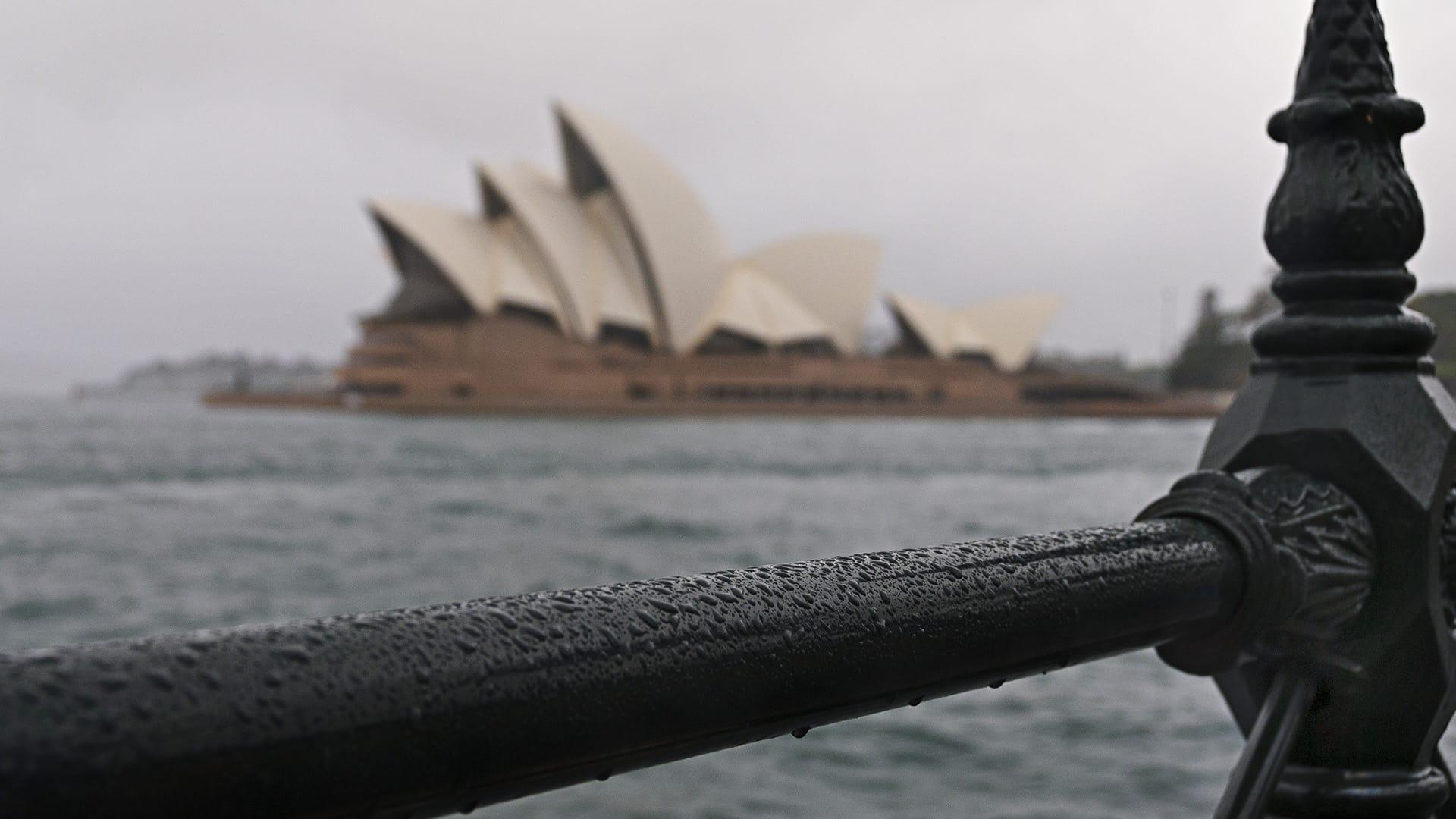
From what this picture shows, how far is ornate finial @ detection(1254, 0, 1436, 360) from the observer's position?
68 centimetres

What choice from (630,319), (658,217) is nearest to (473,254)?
(630,319)

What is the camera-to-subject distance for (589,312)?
30.6 m

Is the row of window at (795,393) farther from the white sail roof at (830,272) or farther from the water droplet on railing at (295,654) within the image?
the water droplet on railing at (295,654)

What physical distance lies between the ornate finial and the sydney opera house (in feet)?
92.0

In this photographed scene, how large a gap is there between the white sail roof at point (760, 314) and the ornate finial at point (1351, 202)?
32.4 m

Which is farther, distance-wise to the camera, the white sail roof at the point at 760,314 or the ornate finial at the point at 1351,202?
the white sail roof at the point at 760,314

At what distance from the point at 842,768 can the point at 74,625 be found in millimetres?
5251

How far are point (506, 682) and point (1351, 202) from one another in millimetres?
602

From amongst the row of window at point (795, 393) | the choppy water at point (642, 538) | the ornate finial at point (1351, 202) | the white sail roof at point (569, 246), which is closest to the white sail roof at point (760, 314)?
the row of window at point (795, 393)

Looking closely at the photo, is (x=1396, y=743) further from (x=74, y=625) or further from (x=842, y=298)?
(x=842, y=298)

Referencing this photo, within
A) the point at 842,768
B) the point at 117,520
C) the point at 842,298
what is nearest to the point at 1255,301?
the point at 842,298

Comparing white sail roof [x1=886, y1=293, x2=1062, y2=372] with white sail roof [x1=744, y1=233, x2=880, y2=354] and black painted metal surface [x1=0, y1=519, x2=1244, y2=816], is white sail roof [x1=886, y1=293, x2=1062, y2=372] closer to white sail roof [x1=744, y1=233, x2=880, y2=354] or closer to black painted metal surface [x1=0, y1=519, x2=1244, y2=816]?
white sail roof [x1=744, y1=233, x2=880, y2=354]

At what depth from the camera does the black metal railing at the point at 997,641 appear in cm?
25

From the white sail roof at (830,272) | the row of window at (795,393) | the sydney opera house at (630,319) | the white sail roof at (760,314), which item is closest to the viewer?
the sydney opera house at (630,319)
